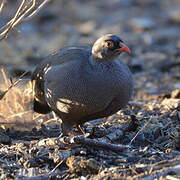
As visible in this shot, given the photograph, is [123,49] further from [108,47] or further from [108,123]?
[108,123]

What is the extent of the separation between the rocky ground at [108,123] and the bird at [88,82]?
1.00 ft

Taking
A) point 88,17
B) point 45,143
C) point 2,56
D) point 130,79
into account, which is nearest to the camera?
point 45,143

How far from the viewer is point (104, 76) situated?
272 inches

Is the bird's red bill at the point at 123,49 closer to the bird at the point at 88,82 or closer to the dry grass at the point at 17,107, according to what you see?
the bird at the point at 88,82

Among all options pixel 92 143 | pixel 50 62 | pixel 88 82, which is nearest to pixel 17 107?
pixel 50 62

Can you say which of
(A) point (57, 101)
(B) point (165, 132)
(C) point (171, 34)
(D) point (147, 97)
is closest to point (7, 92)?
(A) point (57, 101)

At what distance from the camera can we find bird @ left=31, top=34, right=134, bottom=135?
6.88 meters

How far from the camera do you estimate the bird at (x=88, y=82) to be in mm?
6883

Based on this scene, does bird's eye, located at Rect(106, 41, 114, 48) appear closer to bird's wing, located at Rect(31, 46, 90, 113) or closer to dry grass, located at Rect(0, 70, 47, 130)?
bird's wing, located at Rect(31, 46, 90, 113)

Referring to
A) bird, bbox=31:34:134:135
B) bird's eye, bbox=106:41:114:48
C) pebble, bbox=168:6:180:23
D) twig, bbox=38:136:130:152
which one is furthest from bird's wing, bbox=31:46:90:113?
pebble, bbox=168:6:180:23

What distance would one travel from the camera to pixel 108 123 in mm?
7727

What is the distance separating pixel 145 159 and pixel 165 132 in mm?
1124

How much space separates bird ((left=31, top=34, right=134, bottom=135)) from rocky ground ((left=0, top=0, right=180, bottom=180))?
12.0 inches

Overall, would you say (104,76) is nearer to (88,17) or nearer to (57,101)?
(57,101)
